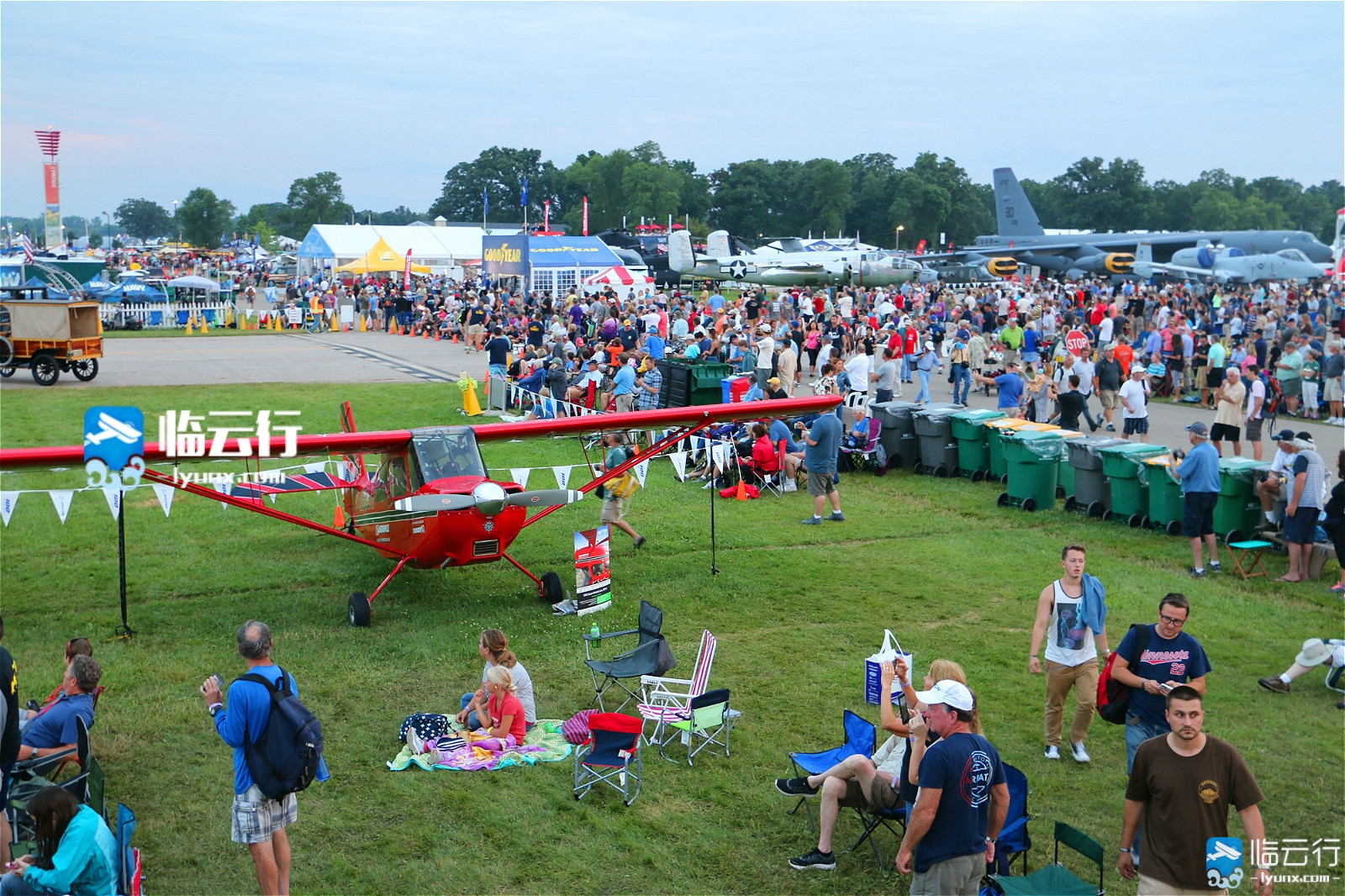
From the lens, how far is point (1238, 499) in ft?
40.2

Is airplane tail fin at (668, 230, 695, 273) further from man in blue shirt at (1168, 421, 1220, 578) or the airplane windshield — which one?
the airplane windshield

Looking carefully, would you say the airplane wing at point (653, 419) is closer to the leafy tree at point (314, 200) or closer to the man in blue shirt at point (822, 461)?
the man in blue shirt at point (822, 461)

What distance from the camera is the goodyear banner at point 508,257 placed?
38719 mm

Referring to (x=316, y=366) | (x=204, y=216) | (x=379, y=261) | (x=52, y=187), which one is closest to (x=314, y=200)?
(x=204, y=216)

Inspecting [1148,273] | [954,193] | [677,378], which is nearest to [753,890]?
[677,378]

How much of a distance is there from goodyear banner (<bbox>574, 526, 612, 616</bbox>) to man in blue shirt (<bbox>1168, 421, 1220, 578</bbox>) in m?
6.61

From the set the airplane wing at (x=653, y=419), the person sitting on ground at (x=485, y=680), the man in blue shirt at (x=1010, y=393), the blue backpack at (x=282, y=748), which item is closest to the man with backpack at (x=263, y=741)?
the blue backpack at (x=282, y=748)

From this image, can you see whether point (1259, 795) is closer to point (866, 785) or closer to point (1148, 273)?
point (866, 785)

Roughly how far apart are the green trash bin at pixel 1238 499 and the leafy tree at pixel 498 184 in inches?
5599

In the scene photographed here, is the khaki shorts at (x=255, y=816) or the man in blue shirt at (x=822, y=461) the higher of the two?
the man in blue shirt at (x=822, y=461)

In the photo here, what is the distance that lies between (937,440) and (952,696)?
12.3m

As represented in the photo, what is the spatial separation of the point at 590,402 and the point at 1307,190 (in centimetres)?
15797

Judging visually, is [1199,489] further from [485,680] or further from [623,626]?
[485,680]

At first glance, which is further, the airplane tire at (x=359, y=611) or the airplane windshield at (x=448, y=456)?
the airplane windshield at (x=448, y=456)
